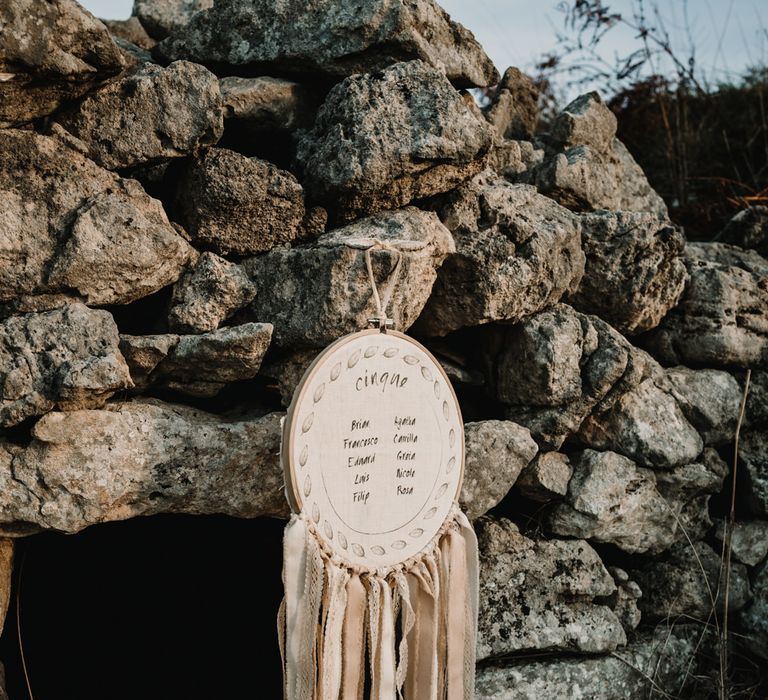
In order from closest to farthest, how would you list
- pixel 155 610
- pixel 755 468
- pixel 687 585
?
pixel 687 585, pixel 755 468, pixel 155 610

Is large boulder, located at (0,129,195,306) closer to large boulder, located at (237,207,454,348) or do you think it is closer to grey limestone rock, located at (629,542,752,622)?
large boulder, located at (237,207,454,348)

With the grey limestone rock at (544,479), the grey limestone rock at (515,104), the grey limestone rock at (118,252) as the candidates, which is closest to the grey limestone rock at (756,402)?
the grey limestone rock at (544,479)

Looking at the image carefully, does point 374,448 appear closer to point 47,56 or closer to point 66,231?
point 66,231

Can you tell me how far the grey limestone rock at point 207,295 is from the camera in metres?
2.36

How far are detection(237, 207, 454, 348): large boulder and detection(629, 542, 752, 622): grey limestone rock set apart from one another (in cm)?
132

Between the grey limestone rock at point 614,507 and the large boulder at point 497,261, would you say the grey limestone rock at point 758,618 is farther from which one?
the large boulder at point 497,261

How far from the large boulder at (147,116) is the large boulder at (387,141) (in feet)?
1.08

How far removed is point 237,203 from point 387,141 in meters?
0.46

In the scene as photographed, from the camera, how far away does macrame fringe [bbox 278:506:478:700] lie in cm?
205

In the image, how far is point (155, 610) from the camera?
322 cm

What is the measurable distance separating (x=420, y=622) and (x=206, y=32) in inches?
76.2

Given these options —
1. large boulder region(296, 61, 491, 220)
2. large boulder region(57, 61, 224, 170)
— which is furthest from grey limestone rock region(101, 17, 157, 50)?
large boulder region(296, 61, 491, 220)

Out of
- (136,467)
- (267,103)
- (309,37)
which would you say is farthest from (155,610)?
(309,37)

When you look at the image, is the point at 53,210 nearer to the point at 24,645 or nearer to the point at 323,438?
the point at 323,438
